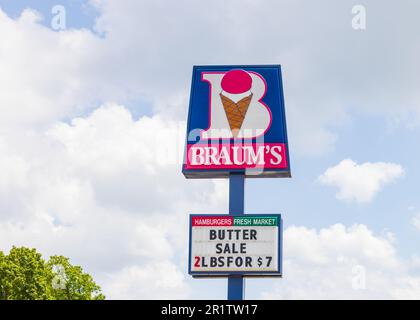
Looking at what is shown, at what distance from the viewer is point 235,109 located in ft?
97.5

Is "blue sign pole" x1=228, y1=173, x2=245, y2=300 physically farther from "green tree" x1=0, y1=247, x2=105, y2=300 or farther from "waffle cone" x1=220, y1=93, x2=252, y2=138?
"green tree" x1=0, y1=247, x2=105, y2=300

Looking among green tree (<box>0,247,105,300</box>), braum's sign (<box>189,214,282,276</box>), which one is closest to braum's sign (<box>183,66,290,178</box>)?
braum's sign (<box>189,214,282,276</box>)

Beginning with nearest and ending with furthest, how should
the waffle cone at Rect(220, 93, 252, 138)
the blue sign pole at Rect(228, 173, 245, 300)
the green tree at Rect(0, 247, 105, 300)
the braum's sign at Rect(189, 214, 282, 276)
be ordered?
the braum's sign at Rect(189, 214, 282, 276) → the blue sign pole at Rect(228, 173, 245, 300) → the waffle cone at Rect(220, 93, 252, 138) → the green tree at Rect(0, 247, 105, 300)

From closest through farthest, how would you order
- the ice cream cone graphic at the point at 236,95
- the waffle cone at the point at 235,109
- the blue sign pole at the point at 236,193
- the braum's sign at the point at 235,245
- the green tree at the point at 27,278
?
1. the braum's sign at the point at 235,245
2. the blue sign pole at the point at 236,193
3. the waffle cone at the point at 235,109
4. the ice cream cone graphic at the point at 236,95
5. the green tree at the point at 27,278

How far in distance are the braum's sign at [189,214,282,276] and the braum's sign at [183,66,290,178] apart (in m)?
2.01

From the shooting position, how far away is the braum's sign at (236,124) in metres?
28.5

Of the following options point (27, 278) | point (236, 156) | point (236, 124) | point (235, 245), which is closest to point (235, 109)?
point (236, 124)

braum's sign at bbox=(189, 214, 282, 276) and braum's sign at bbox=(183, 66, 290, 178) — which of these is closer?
braum's sign at bbox=(189, 214, 282, 276)

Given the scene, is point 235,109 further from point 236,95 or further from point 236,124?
point 236,124

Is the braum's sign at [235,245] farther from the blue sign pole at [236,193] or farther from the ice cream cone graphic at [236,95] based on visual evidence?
the ice cream cone graphic at [236,95]

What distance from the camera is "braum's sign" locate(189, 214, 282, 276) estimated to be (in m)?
27.4

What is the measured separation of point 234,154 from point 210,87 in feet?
11.3

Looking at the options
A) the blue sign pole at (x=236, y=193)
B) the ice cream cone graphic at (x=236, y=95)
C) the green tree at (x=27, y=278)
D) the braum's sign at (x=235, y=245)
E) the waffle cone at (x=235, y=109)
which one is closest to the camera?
the braum's sign at (x=235, y=245)

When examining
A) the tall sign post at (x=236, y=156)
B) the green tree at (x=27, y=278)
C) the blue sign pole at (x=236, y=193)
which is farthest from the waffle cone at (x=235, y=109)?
the green tree at (x=27, y=278)
